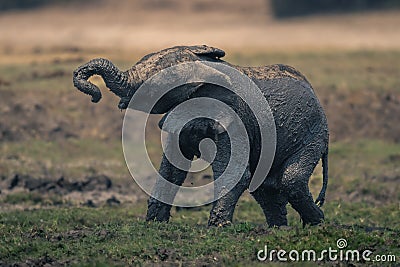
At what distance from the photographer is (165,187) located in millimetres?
11328

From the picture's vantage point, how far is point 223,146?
1091 centimetres

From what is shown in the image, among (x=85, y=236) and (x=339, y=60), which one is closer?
(x=85, y=236)

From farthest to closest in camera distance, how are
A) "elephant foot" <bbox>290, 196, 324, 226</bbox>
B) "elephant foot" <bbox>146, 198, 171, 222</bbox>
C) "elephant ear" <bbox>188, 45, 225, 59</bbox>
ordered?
"elephant foot" <bbox>290, 196, 324, 226</bbox>
"elephant foot" <bbox>146, 198, 171, 222</bbox>
"elephant ear" <bbox>188, 45, 225, 59</bbox>

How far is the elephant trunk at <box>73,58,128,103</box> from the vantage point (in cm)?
1075

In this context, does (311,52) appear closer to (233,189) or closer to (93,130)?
(93,130)

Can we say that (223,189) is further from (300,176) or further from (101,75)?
(101,75)

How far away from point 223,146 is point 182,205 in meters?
4.17

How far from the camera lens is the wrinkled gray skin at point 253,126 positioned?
35.7ft

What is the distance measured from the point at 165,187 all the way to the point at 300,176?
56.2 inches

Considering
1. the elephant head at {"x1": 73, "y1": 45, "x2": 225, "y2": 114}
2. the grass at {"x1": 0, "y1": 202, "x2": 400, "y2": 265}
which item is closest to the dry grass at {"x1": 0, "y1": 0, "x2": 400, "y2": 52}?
the elephant head at {"x1": 73, "y1": 45, "x2": 225, "y2": 114}

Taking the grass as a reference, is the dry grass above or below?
above

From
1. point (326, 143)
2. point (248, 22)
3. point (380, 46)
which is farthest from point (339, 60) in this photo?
Answer: point (326, 143)

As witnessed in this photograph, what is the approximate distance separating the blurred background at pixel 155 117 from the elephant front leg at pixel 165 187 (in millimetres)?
743

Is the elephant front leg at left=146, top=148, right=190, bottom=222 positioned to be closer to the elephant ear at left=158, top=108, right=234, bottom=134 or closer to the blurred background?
the elephant ear at left=158, top=108, right=234, bottom=134
